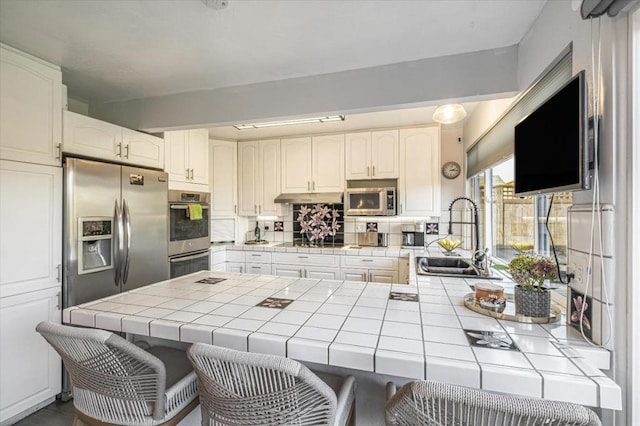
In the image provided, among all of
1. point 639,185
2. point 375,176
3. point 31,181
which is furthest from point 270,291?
point 375,176

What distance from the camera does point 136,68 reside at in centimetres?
204

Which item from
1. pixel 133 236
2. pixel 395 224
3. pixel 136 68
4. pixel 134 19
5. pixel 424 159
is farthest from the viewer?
pixel 395 224

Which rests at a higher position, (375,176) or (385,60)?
(385,60)

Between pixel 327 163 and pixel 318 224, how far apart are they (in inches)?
32.4

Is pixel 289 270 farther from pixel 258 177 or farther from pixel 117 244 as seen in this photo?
pixel 117 244

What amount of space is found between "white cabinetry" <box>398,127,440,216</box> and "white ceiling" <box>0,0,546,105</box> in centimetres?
175

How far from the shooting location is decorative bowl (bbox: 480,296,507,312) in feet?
4.18

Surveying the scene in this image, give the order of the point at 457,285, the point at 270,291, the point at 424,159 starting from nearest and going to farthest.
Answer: the point at 270,291 → the point at 457,285 → the point at 424,159

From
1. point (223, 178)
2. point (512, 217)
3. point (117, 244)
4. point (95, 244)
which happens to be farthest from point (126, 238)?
point (512, 217)

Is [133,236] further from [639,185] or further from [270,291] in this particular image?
[639,185]

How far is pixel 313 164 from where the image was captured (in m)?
3.89

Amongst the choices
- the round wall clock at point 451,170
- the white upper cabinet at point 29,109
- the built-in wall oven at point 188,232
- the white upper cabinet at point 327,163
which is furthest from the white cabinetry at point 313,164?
the white upper cabinet at point 29,109

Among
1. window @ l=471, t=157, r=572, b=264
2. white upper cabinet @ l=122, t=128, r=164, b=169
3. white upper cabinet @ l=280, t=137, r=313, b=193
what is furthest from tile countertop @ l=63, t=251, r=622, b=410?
white upper cabinet @ l=280, t=137, r=313, b=193

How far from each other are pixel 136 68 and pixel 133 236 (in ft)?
4.19
